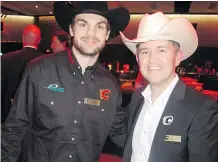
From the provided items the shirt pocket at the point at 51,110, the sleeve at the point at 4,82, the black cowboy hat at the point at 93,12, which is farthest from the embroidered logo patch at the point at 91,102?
the sleeve at the point at 4,82

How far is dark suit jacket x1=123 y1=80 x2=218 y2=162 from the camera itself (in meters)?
1.70

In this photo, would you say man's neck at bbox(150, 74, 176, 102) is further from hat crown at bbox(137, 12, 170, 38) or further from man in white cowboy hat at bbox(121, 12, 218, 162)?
hat crown at bbox(137, 12, 170, 38)

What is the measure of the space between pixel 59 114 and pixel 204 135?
1115 mm

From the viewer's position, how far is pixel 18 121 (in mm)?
2061

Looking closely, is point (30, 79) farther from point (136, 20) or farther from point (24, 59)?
point (136, 20)

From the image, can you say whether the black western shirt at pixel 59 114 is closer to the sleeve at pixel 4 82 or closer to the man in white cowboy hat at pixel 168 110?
the man in white cowboy hat at pixel 168 110

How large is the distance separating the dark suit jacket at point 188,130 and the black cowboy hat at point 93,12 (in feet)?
3.00

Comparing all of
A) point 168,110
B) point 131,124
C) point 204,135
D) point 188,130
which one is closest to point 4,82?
point 131,124

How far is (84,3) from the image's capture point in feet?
7.54

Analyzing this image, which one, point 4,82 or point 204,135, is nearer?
point 204,135

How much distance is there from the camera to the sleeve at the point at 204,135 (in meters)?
1.70

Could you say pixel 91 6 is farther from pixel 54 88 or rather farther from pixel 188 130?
pixel 188 130

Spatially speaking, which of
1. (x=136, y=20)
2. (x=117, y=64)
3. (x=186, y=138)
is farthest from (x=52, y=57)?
(x=136, y=20)

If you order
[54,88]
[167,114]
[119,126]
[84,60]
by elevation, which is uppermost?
[84,60]
